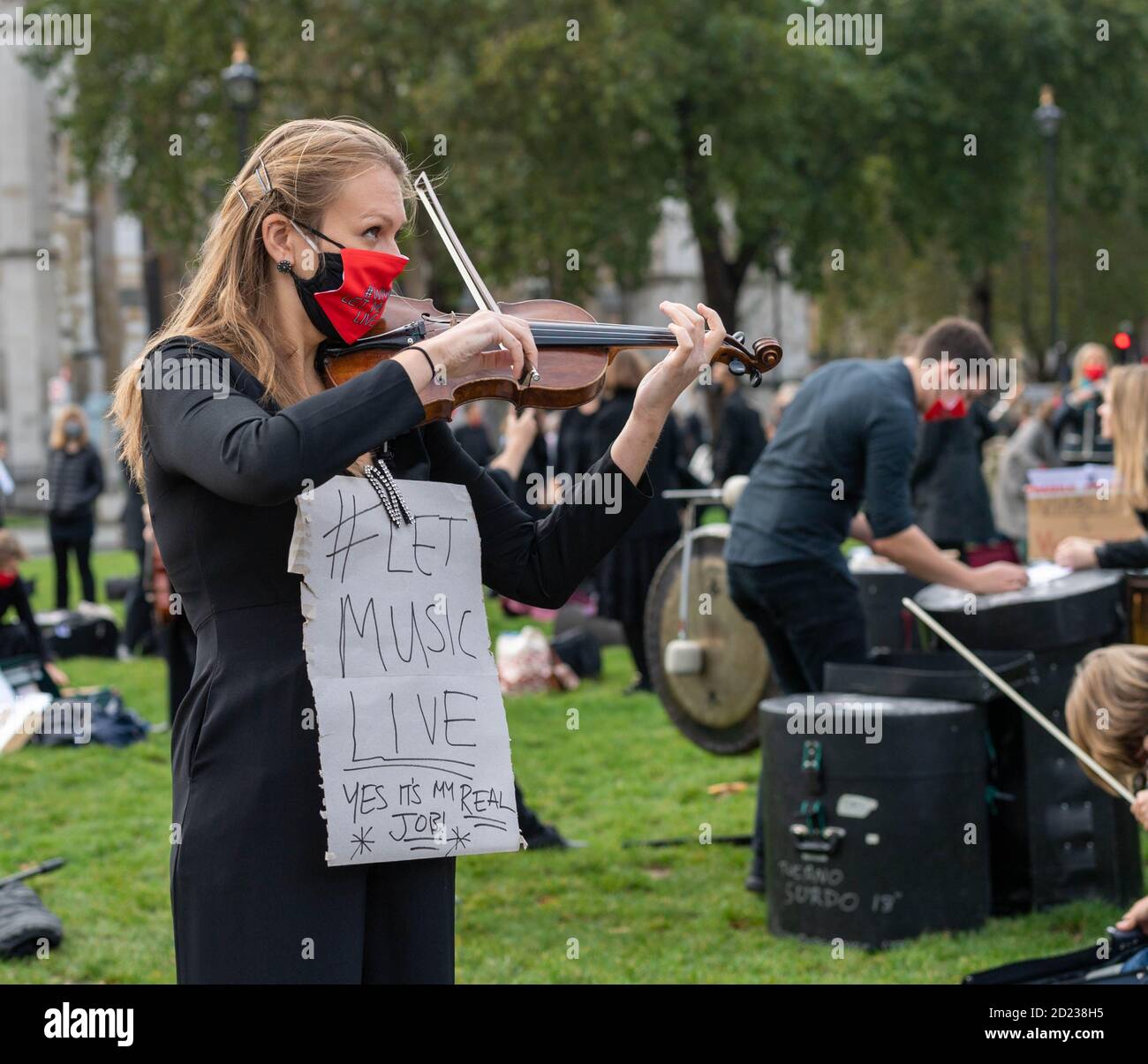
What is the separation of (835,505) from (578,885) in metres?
1.81

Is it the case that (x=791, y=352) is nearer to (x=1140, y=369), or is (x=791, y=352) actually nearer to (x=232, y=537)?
(x=1140, y=369)

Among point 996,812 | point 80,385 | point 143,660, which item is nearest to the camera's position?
point 996,812

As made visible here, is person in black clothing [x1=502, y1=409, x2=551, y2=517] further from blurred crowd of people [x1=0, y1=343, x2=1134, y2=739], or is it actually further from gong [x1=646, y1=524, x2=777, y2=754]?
gong [x1=646, y1=524, x2=777, y2=754]

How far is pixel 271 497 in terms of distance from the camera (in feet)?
7.14

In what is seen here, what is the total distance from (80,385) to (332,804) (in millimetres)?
43110

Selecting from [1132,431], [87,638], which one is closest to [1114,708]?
[1132,431]

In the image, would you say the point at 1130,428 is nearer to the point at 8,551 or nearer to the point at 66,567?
the point at 8,551

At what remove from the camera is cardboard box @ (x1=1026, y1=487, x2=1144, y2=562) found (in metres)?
7.52

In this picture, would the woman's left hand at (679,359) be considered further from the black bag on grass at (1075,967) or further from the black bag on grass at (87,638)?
the black bag on grass at (87,638)

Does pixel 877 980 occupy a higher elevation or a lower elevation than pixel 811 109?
lower

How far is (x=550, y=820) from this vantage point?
7426 mm

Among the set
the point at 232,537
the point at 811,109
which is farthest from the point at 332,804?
the point at 811,109

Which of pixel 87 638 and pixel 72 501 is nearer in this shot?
pixel 87 638
